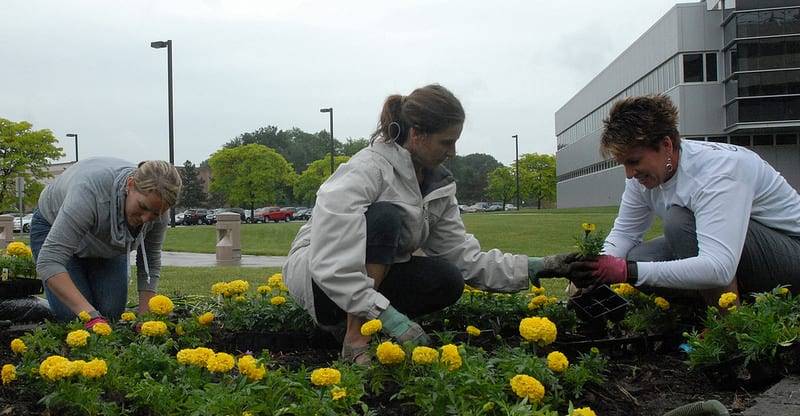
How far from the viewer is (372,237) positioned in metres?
3.08

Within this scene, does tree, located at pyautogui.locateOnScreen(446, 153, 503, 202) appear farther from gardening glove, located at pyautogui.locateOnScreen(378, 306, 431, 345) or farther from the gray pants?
gardening glove, located at pyautogui.locateOnScreen(378, 306, 431, 345)

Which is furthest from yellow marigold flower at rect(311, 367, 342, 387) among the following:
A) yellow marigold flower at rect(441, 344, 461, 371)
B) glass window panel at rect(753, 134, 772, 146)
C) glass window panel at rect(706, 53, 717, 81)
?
glass window panel at rect(753, 134, 772, 146)

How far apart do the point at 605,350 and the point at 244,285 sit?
1847mm

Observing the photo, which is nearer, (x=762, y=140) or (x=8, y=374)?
(x=8, y=374)

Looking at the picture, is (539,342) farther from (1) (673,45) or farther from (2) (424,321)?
(1) (673,45)

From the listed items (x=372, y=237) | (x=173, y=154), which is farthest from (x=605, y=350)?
(x=173, y=154)

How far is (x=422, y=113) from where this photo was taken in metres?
3.19

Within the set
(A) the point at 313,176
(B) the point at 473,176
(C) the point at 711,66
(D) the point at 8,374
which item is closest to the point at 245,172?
(A) the point at 313,176

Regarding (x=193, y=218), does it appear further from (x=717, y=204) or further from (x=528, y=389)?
(x=528, y=389)

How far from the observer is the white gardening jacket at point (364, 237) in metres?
2.86

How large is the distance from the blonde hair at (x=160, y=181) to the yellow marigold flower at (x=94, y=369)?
1.54 metres

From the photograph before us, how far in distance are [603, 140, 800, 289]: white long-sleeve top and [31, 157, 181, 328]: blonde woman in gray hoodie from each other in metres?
2.47

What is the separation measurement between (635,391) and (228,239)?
13.4 m

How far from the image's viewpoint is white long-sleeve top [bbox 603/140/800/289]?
3.18 metres
